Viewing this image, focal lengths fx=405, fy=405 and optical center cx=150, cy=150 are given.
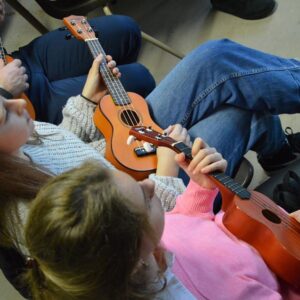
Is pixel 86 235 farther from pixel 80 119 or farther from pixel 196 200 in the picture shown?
pixel 80 119

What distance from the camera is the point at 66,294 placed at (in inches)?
20.8

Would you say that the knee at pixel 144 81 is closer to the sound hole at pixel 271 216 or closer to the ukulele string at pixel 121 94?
the ukulele string at pixel 121 94

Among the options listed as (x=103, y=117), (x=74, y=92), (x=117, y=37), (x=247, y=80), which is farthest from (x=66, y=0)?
(x=247, y=80)

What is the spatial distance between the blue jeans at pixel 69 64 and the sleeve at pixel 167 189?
406 mm

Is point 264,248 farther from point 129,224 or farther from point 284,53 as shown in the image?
point 284,53

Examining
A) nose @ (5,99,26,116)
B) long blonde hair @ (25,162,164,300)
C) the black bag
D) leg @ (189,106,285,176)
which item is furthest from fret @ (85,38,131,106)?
long blonde hair @ (25,162,164,300)

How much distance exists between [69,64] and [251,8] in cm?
87

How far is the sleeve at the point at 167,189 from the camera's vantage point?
871 millimetres

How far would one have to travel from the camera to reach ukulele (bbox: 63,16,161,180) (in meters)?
0.97

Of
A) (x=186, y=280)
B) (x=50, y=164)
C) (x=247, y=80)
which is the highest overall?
(x=247, y=80)

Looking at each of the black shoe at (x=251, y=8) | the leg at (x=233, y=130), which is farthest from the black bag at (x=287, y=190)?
the black shoe at (x=251, y=8)

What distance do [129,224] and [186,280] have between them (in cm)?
28

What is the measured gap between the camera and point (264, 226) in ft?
2.41

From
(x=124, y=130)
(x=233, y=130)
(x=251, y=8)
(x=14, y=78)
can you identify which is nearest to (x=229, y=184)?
(x=233, y=130)
